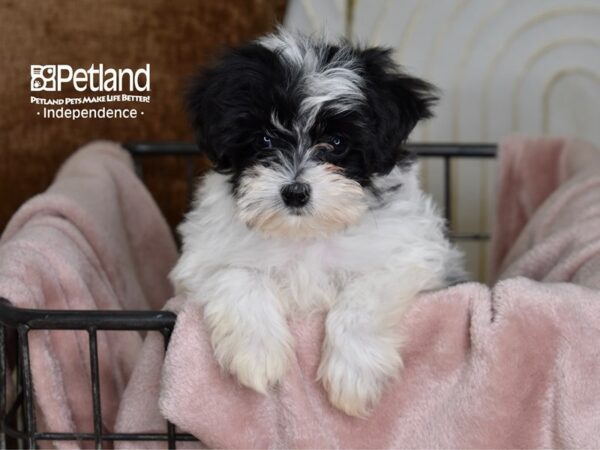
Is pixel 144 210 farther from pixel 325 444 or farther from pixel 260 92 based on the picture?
pixel 325 444

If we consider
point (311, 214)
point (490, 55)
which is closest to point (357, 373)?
point (311, 214)

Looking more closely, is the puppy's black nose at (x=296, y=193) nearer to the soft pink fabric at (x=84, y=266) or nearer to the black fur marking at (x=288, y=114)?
the black fur marking at (x=288, y=114)

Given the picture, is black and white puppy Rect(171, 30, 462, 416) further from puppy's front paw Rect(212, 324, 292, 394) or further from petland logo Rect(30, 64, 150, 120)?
petland logo Rect(30, 64, 150, 120)

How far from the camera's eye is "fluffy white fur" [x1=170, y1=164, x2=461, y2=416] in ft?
5.11

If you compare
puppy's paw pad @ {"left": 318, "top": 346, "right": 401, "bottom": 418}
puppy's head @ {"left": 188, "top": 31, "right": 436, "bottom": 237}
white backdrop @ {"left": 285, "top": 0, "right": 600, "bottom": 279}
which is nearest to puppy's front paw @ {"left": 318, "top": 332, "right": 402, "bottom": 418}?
puppy's paw pad @ {"left": 318, "top": 346, "right": 401, "bottom": 418}

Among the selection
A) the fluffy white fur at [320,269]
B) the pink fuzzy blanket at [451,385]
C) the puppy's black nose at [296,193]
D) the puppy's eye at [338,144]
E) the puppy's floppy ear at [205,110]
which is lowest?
the pink fuzzy blanket at [451,385]

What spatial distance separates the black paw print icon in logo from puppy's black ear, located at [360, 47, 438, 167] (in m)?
1.30

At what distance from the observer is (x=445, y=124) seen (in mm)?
3291

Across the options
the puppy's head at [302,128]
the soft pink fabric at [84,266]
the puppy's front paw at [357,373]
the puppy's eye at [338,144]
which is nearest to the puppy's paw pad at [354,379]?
the puppy's front paw at [357,373]

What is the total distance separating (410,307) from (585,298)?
0.98ft

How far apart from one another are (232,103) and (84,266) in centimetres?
63

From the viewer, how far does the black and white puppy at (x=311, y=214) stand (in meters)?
1.57

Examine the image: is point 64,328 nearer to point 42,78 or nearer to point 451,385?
point 451,385

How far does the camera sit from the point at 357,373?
1.54m
